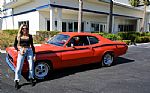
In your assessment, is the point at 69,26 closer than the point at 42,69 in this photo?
No

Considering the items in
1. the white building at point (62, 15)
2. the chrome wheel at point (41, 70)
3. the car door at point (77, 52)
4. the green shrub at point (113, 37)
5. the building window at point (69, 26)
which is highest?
the white building at point (62, 15)

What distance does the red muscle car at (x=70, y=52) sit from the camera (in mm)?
6559

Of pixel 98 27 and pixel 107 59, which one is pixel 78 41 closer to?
pixel 107 59

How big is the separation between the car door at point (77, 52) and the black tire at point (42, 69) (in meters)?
0.64

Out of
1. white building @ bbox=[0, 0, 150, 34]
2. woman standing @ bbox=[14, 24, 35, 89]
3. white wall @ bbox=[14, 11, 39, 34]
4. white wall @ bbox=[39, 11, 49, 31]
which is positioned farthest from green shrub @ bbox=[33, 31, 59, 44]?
woman standing @ bbox=[14, 24, 35, 89]

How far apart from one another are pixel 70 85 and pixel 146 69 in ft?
12.7

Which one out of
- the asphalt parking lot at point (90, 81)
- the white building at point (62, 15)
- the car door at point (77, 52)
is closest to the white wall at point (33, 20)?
the white building at point (62, 15)

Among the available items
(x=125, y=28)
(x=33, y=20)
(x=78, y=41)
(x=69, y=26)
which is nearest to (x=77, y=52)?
(x=78, y=41)

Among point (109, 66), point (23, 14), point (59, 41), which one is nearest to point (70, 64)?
point (59, 41)

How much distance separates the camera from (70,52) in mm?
7230

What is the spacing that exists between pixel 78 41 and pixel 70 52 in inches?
28.3

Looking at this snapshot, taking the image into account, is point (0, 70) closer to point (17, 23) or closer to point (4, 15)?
point (17, 23)

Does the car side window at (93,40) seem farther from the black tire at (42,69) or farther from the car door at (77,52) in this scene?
the black tire at (42,69)

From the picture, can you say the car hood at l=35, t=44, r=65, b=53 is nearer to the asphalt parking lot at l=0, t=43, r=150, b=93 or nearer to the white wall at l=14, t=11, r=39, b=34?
the asphalt parking lot at l=0, t=43, r=150, b=93
